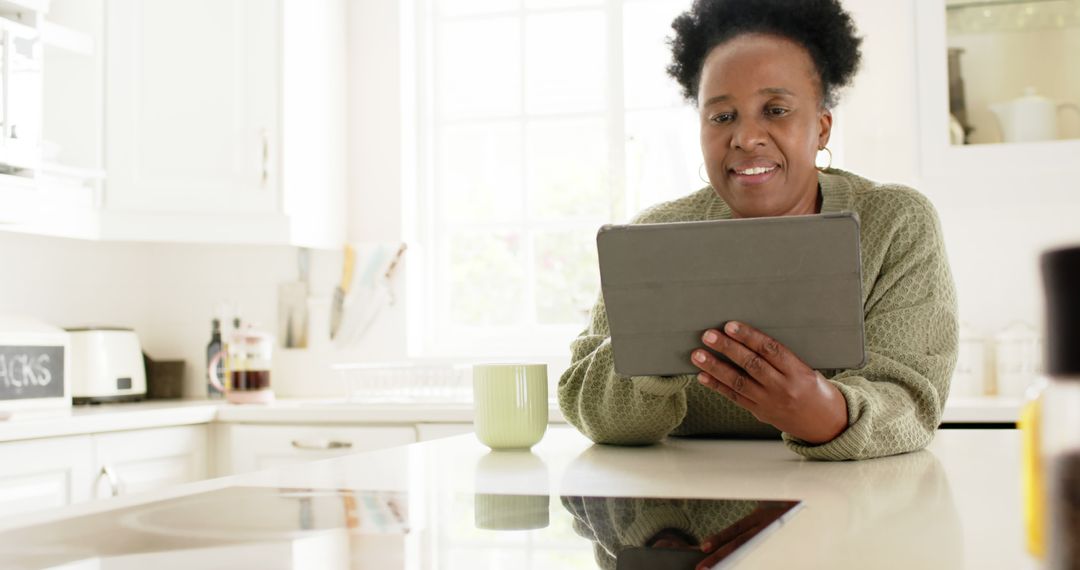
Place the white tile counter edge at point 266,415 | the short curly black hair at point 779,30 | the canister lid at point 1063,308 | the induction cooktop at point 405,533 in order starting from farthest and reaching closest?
1. the white tile counter edge at point 266,415
2. the short curly black hair at point 779,30
3. the induction cooktop at point 405,533
4. the canister lid at point 1063,308

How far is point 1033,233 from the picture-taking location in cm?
296

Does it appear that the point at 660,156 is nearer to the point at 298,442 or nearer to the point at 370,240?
the point at 370,240

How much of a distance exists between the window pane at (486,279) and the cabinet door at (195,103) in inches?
30.1

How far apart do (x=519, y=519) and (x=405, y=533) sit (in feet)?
0.34

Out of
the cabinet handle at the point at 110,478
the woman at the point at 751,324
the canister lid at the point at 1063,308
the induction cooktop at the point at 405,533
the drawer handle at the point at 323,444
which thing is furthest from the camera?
the drawer handle at the point at 323,444

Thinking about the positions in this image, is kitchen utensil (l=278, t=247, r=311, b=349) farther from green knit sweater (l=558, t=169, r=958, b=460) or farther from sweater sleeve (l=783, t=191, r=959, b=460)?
sweater sleeve (l=783, t=191, r=959, b=460)

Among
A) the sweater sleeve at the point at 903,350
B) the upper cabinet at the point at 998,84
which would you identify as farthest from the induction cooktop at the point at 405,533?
the upper cabinet at the point at 998,84

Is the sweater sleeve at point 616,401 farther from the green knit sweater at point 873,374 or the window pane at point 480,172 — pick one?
the window pane at point 480,172

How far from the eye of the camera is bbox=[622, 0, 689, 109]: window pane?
3.47m

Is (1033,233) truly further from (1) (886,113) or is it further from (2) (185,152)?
(2) (185,152)

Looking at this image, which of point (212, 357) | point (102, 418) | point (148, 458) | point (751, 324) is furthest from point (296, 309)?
point (751, 324)

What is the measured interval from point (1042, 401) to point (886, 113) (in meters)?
2.95

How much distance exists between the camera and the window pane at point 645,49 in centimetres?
347

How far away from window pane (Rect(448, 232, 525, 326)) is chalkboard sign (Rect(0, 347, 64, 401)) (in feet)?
4.22
